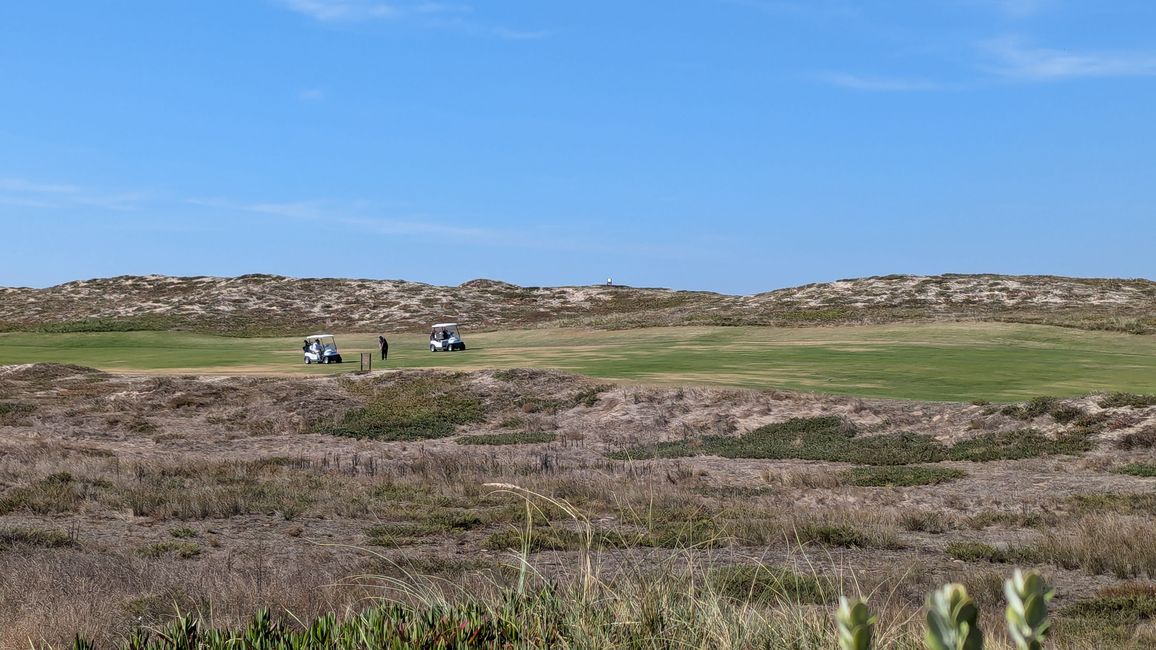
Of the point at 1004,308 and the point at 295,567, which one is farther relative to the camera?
the point at 1004,308

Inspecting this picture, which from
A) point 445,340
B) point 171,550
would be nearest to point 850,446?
point 171,550

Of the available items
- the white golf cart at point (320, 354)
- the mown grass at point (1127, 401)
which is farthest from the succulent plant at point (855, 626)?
the white golf cart at point (320, 354)

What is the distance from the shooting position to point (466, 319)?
111 metres

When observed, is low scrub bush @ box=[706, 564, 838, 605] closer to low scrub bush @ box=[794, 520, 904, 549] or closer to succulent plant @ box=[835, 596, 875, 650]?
low scrub bush @ box=[794, 520, 904, 549]

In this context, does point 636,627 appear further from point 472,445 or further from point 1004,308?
point 1004,308

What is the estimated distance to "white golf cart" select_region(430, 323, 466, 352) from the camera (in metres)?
63.0

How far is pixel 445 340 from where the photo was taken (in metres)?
63.4

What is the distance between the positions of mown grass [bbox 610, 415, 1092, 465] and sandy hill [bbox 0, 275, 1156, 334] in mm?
49076

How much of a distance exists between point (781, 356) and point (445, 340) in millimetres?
22435

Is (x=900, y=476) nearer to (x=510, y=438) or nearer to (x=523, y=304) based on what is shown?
(x=510, y=438)

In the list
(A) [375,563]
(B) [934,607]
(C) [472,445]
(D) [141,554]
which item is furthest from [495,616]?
(C) [472,445]

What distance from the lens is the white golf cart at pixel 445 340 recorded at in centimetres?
6303

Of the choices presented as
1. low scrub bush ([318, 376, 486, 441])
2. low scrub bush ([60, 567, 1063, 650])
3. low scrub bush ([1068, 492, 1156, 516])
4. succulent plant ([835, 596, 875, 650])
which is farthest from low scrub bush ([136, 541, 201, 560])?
low scrub bush ([318, 376, 486, 441])

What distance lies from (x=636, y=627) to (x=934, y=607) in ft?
13.1
